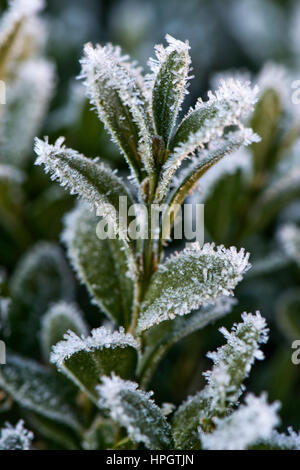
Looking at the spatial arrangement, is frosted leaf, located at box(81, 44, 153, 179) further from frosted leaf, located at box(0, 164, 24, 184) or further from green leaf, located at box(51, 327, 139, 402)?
frosted leaf, located at box(0, 164, 24, 184)

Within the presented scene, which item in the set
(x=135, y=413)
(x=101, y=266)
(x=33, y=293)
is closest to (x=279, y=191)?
(x=101, y=266)

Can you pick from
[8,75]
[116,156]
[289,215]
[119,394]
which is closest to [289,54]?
[289,215]

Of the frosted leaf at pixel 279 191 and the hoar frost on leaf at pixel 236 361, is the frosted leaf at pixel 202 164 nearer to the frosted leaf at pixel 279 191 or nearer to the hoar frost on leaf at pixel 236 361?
the hoar frost on leaf at pixel 236 361

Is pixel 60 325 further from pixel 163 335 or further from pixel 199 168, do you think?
pixel 199 168

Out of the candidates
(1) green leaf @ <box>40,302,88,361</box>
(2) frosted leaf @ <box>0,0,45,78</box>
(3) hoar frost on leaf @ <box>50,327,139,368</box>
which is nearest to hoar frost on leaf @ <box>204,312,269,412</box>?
(3) hoar frost on leaf @ <box>50,327,139,368</box>

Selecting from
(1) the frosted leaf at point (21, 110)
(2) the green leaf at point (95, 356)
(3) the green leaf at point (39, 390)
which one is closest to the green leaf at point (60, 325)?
(3) the green leaf at point (39, 390)
